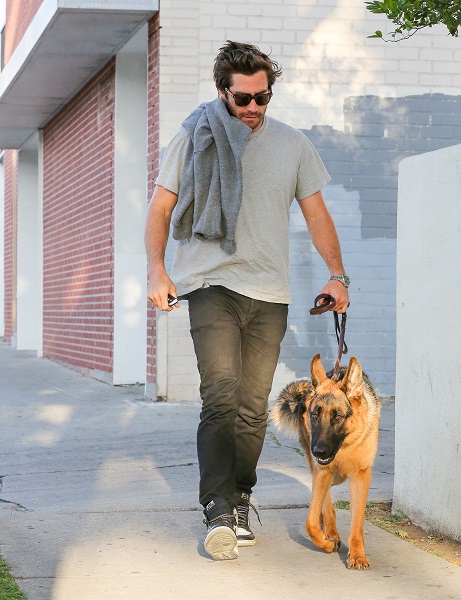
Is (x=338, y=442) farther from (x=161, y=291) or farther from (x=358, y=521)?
(x=161, y=291)

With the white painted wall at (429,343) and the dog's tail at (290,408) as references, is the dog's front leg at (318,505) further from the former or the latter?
the white painted wall at (429,343)

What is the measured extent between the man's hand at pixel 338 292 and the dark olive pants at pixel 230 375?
228 mm

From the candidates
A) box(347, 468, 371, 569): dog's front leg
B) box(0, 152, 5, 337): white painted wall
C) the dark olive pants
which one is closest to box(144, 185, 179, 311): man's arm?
the dark olive pants

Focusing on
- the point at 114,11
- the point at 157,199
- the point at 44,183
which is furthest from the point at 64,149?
the point at 157,199

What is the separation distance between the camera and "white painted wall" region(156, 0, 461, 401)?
10570mm

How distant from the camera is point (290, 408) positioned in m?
5.11

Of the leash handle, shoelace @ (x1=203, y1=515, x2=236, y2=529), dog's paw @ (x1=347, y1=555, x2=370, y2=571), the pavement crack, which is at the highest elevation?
the leash handle

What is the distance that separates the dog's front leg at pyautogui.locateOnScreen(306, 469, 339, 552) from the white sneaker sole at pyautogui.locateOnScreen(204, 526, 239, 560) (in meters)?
0.35

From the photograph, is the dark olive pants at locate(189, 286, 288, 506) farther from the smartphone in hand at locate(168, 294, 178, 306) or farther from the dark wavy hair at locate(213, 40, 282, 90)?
the dark wavy hair at locate(213, 40, 282, 90)

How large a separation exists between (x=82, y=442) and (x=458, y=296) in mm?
4170

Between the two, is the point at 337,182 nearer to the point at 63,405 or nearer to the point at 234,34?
the point at 234,34

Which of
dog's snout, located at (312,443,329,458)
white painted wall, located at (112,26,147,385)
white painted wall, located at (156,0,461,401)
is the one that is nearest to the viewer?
dog's snout, located at (312,443,329,458)

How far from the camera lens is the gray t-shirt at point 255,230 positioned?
4.91 m

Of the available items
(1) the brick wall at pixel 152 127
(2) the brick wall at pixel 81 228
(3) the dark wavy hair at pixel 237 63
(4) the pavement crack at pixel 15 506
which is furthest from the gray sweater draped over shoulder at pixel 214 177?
(2) the brick wall at pixel 81 228
